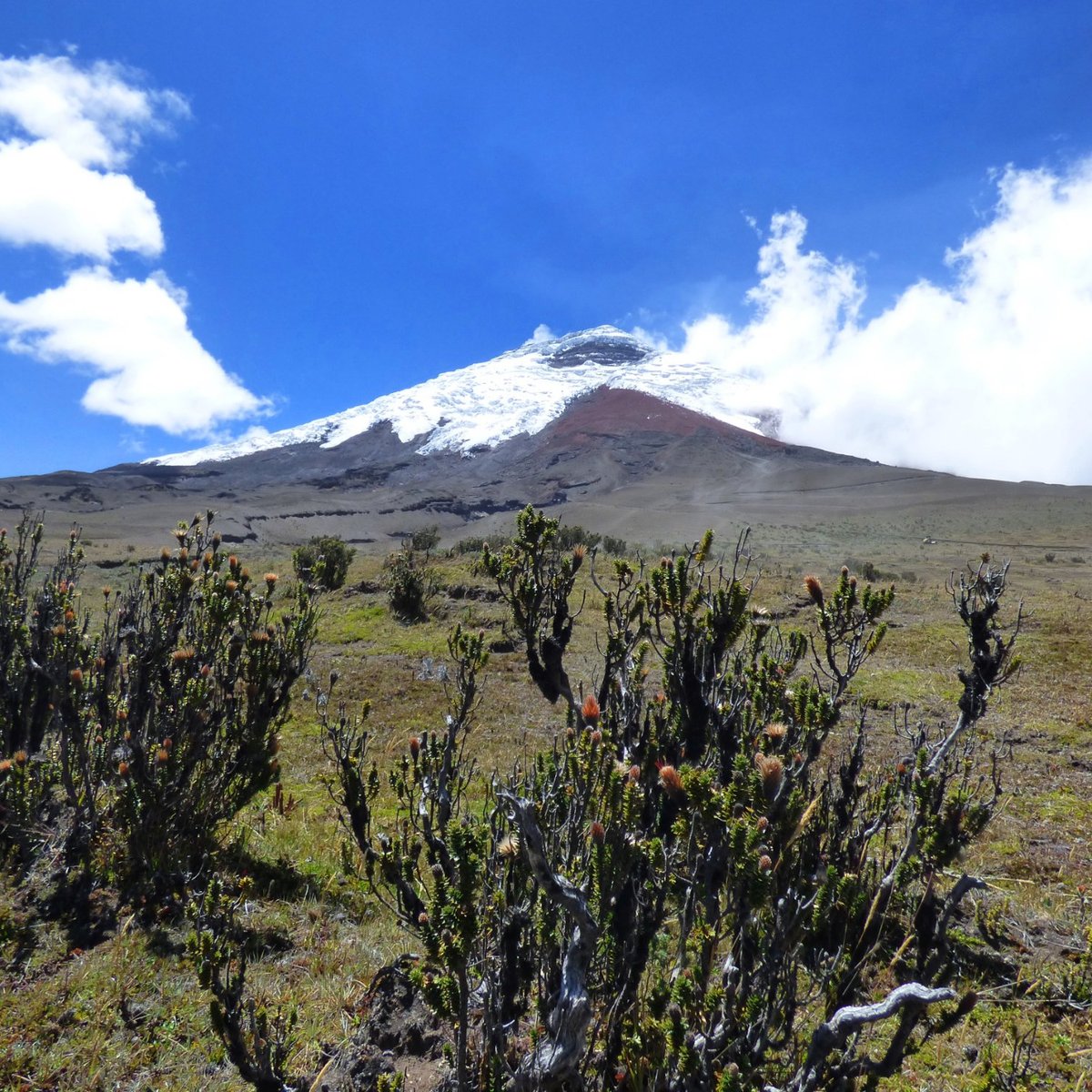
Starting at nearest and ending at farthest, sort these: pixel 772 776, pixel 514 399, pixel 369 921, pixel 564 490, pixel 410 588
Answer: pixel 772 776 → pixel 369 921 → pixel 410 588 → pixel 564 490 → pixel 514 399

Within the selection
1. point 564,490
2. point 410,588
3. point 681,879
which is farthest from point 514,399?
point 681,879

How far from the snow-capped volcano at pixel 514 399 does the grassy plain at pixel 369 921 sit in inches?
3240

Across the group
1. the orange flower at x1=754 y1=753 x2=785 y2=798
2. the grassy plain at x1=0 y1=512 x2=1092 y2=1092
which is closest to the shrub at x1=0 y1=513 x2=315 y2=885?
the grassy plain at x1=0 y1=512 x2=1092 y2=1092

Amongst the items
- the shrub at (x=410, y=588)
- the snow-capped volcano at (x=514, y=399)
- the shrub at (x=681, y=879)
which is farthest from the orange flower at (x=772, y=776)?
the snow-capped volcano at (x=514, y=399)

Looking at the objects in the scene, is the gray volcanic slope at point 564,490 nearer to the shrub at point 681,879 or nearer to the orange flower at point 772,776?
the shrub at point 681,879

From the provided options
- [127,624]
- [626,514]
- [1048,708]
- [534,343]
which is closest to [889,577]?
[1048,708]

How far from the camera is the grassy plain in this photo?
9.02 ft

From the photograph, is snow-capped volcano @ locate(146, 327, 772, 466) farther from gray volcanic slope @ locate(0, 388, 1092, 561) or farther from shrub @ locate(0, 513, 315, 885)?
shrub @ locate(0, 513, 315, 885)

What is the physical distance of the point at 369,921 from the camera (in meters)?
4.00

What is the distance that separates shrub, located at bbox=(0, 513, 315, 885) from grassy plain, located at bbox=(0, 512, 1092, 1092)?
0.40 metres

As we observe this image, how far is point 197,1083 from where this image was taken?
2588mm

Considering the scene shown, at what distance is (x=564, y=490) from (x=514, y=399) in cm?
5006

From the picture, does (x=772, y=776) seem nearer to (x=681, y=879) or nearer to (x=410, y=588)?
(x=681, y=879)

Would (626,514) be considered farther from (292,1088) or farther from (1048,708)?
(292,1088)
